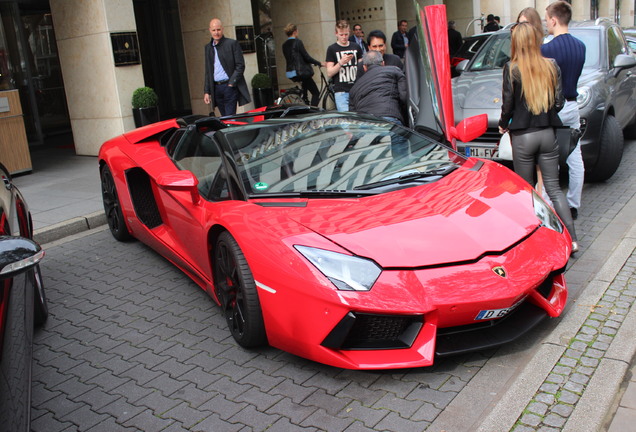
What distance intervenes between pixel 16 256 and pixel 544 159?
13.3 ft

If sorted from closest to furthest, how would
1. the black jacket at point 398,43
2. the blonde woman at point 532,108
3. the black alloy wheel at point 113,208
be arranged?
the blonde woman at point 532,108 → the black alloy wheel at point 113,208 → the black jacket at point 398,43

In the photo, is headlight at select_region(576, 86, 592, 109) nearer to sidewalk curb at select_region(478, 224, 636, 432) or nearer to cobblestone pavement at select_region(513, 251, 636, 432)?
cobblestone pavement at select_region(513, 251, 636, 432)

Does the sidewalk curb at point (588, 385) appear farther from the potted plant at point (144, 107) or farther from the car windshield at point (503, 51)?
the potted plant at point (144, 107)

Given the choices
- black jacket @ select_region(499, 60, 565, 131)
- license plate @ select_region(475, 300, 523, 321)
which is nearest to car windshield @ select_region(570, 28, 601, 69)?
black jacket @ select_region(499, 60, 565, 131)

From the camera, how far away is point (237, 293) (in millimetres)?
3945

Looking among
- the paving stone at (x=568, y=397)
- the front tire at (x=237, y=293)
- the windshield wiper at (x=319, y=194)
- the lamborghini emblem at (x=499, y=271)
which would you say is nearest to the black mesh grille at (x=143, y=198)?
the front tire at (x=237, y=293)

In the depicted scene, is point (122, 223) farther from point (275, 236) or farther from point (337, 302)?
point (337, 302)

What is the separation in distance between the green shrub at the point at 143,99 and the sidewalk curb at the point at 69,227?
3.80 metres

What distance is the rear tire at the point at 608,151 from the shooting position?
23.1 ft

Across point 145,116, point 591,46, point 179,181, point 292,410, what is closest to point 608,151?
point 591,46

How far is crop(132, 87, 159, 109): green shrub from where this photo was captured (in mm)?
10781

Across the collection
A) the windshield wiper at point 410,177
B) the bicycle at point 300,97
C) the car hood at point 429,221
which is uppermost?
the bicycle at point 300,97

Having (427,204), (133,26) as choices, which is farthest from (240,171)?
(133,26)

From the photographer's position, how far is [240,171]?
4.29m
